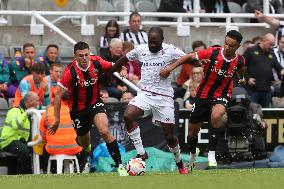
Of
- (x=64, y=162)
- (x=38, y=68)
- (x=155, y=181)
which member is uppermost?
(x=38, y=68)

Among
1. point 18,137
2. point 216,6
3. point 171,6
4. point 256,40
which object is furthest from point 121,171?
point 216,6

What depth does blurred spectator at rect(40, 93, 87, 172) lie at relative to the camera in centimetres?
2202

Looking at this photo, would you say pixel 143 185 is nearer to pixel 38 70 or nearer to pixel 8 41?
pixel 38 70

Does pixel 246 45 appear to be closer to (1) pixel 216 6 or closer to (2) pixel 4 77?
(1) pixel 216 6

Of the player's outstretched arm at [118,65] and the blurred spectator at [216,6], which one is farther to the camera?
the blurred spectator at [216,6]

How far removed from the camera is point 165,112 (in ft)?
65.7

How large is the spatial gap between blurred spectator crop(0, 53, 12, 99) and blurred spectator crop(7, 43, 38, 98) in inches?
6.0

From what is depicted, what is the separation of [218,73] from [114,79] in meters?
4.64

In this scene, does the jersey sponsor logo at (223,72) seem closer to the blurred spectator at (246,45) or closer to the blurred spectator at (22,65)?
the blurred spectator at (22,65)

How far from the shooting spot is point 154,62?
19.8m

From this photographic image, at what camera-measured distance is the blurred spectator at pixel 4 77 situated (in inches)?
903

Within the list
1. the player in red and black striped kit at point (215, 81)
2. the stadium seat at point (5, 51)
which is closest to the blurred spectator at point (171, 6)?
the stadium seat at point (5, 51)

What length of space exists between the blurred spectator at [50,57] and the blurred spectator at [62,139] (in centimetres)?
175

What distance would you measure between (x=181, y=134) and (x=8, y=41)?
4023 mm
